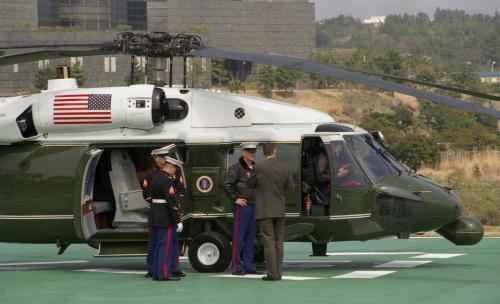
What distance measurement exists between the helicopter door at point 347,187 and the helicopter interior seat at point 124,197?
9.01ft

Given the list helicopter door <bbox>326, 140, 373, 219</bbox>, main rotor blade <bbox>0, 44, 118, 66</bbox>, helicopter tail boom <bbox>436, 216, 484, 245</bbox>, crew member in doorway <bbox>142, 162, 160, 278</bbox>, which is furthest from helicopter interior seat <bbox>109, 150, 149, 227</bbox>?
helicopter tail boom <bbox>436, 216, 484, 245</bbox>

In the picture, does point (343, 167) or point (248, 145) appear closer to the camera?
point (248, 145)

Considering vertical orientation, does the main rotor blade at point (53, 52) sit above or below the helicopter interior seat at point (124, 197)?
above

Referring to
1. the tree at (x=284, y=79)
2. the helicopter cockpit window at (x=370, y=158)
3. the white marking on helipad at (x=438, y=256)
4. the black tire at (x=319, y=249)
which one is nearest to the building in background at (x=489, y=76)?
the tree at (x=284, y=79)

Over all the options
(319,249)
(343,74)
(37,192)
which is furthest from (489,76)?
(343,74)

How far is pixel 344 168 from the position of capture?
15227mm

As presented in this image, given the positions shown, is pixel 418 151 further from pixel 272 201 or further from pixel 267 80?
pixel 267 80

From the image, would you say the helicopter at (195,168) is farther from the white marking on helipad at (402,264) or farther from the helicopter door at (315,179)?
the white marking on helipad at (402,264)

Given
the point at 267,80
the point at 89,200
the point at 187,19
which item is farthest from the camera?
the point at 187,19

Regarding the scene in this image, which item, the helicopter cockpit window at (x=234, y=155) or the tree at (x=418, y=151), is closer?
the helicopter cockpit window at (x=234, y=155)

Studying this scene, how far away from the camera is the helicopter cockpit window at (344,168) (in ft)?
49.8

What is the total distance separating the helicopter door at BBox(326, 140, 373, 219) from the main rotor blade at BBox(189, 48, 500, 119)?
174 cm

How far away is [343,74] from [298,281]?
2.61 metres

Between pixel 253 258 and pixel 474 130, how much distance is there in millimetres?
49628
